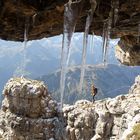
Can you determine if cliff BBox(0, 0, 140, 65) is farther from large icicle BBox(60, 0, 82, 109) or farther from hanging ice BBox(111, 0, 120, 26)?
large icicle BBox(60, 0, 82, 109)

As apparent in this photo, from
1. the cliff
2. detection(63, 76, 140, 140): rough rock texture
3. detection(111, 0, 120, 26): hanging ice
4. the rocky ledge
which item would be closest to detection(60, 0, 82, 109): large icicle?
the cliff

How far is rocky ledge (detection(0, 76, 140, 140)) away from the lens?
97875mm

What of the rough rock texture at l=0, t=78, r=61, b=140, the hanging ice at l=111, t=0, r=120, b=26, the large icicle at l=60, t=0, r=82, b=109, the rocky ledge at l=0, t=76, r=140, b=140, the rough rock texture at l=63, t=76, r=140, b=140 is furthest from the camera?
the rough rock texture at l=0, t=78, r=61, b=140

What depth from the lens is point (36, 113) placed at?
4237 inches

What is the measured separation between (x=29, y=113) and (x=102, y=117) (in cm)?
2116

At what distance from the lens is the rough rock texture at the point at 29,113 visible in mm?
104750

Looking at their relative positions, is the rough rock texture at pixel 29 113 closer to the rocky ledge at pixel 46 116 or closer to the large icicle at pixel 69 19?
the rocky ledge at pixel 46 116

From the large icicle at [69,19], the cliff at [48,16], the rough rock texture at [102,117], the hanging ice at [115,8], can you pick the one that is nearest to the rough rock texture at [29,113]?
the rough rock texture at [102,117]

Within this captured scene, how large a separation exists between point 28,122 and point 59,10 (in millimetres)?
86934

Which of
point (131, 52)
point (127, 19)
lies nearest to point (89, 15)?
point (127, 19)

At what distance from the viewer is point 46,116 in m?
108

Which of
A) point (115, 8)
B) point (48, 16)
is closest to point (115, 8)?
point (115, 8)

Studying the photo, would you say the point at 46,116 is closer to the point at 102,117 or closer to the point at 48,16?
the point at 102,117

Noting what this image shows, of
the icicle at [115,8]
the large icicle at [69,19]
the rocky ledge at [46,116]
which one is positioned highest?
the icicle at [115,8]
